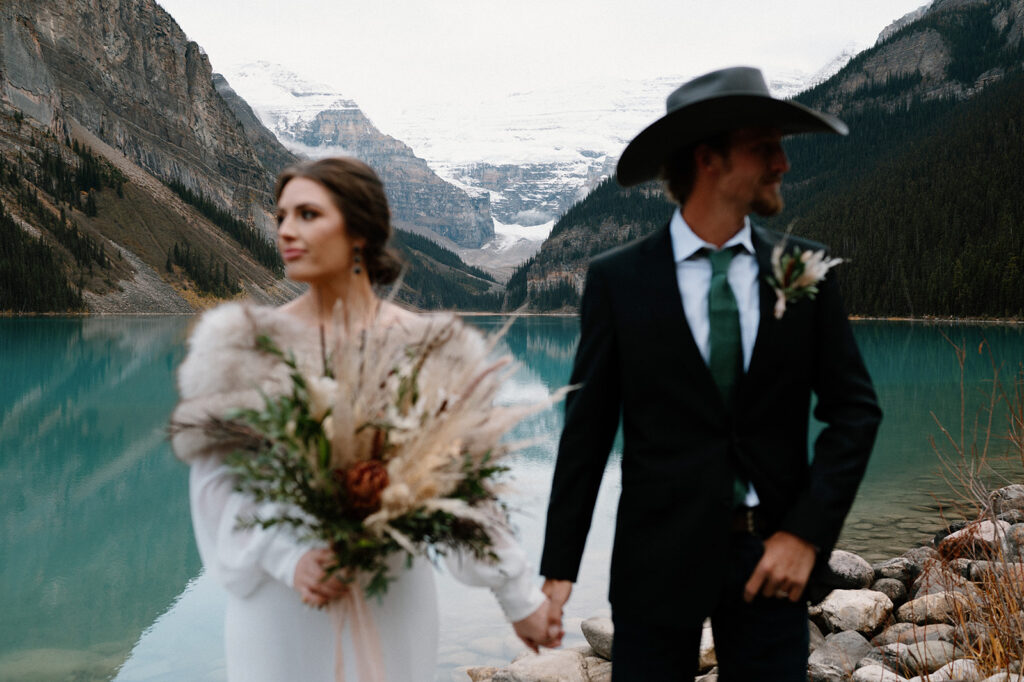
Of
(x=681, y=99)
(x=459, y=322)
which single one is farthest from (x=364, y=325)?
(x=681, y=99)

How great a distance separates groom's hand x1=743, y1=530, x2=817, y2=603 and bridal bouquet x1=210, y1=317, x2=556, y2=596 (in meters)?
0.67

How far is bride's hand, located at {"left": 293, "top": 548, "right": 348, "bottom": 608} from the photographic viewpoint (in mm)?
1668

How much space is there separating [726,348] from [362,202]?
1.04 meters

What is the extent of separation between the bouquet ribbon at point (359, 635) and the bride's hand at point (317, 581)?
7cm

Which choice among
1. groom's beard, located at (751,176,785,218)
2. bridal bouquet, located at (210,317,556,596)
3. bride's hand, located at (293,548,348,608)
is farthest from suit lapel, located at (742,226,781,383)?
bride's hand, located at (293,548,348,608)

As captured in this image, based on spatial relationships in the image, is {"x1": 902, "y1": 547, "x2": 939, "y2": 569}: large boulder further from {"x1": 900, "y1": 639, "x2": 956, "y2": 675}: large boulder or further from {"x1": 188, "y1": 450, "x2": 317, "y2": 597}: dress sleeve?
{"x1": 188, "y1": 450, "x2": 317, "y2": 597}: dress sleeve

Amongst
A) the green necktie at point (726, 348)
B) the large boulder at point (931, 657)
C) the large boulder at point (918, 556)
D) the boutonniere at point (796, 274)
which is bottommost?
the large boulder at point (918, 556)

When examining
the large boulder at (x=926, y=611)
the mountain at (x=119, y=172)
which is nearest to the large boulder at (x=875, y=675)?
the large boulder at (x=926, y=611)

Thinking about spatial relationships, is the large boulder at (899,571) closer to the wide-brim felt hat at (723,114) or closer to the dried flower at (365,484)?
the wide-brim felt hat at (723,114)

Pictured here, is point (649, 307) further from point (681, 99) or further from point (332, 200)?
point (332, 200)

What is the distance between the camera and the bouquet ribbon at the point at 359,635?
1777 millimetres

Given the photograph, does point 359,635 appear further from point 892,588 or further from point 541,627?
point 892,588

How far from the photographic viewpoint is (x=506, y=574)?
6.27 feet

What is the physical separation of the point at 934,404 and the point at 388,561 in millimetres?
22283
